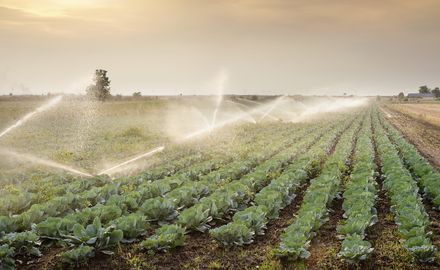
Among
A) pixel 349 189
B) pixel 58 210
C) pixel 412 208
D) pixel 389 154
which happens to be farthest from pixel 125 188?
pixel 389 154

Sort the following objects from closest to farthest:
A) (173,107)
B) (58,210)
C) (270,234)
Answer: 1. (270,234)
2. (58,210)
3. (173,107)

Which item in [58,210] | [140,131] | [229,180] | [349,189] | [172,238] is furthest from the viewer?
[140,131]

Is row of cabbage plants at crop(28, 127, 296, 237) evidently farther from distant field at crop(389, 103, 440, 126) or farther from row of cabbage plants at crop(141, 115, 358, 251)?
distant field at crop(389, 103, 440, 126)

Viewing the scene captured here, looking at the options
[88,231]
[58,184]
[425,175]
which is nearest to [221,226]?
[88,231]

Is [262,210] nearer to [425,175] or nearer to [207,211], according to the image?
[207,211]

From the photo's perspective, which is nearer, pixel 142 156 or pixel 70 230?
pixel 70 230

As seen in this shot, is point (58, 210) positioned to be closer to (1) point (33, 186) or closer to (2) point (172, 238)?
(1) point (33, 186)

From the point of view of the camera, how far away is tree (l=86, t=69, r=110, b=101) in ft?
252

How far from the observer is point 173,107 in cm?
6094

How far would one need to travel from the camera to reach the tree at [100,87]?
3027 inches

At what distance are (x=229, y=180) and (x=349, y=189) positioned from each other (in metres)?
3.89

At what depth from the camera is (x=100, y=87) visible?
260 ft

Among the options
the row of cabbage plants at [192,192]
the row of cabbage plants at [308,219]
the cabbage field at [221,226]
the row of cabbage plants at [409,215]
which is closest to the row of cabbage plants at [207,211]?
the cabbage field at [221,226]

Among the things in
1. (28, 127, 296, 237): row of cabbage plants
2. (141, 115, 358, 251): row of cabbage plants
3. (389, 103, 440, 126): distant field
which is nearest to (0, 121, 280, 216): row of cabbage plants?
(28, 127, 296, 237): row of cabbage plants
